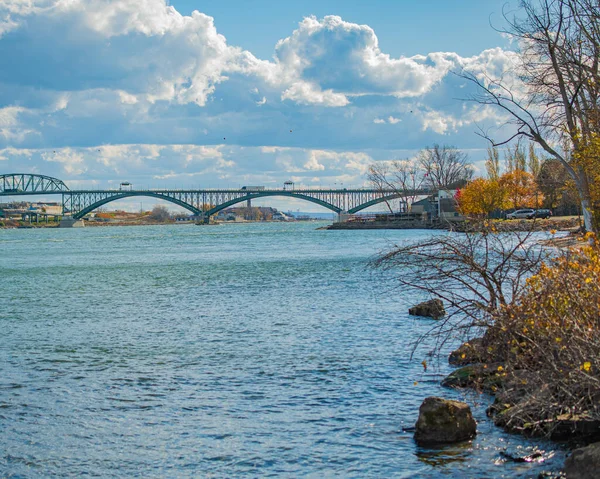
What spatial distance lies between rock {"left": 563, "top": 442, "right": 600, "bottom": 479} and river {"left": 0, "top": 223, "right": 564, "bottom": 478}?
118 cm

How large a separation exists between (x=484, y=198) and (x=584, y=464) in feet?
318

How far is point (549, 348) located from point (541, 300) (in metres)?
1.47

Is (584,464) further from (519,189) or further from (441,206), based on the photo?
(441,206)

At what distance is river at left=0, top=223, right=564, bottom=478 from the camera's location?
12.3 meters

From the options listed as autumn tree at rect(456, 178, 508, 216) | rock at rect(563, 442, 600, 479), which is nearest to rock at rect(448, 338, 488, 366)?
rock at rect(563, 442, 600, 479)

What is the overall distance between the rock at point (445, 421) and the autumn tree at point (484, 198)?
90298 millimetres

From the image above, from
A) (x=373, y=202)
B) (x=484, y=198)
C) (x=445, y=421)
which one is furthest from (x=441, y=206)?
(x=445, y=421)

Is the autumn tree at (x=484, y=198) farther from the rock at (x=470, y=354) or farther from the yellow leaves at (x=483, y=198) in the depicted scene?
the rock at (x=470, y=354)

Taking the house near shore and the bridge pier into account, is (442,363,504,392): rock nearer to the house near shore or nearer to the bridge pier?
the house near shore

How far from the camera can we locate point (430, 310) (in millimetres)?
26375

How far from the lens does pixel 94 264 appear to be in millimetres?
64188

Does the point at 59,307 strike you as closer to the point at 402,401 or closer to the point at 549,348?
the point at 402,401

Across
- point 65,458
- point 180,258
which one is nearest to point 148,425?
point 65,458

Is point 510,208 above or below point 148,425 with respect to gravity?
above
